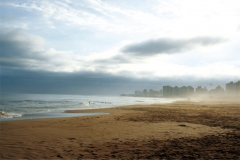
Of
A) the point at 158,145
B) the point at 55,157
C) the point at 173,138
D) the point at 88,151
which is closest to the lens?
the point at 55,157

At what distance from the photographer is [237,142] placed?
8.80 meters

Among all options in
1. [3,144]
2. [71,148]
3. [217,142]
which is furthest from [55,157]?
[217,142]

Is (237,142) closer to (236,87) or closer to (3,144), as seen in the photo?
(3,144)

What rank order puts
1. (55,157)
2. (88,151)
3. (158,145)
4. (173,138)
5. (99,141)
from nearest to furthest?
(55,157)
(88,151)
(158,145)
(99,141)
(173,138)

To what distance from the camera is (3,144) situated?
8.77m

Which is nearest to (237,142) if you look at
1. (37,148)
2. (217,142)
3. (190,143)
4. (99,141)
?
(217,142)

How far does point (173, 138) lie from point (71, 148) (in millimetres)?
5354

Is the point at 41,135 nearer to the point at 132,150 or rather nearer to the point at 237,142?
the point at 132,150

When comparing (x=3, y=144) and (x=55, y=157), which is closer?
(x=55, y=157)

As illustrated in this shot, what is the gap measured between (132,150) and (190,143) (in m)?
3.03

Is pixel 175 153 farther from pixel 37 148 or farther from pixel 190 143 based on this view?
pixel 37 148

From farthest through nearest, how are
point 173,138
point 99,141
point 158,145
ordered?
point 173,138 → point 99,141 → point 158,145

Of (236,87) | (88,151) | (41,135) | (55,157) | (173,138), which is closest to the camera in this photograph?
(55,157)

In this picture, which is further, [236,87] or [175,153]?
[236,87]
